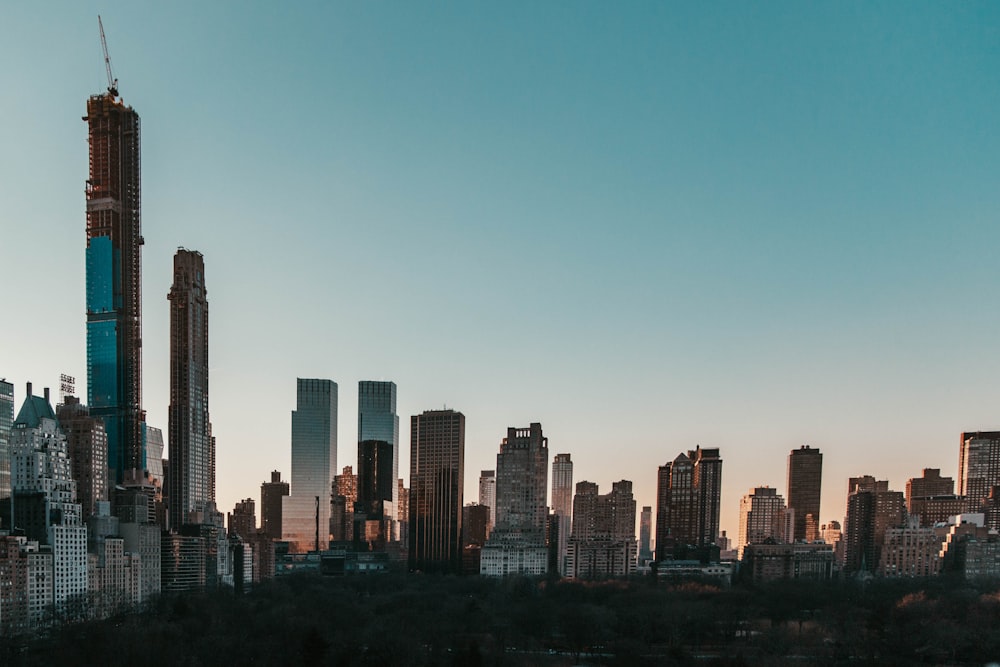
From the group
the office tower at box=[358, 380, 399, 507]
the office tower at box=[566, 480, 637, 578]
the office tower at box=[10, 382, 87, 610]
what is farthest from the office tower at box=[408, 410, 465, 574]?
the office tower at box=[10, 382, 87, 610]

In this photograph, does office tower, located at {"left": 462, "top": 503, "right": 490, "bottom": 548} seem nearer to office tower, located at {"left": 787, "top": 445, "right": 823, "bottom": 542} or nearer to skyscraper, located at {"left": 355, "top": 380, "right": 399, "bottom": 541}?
skyscraper, located at {"left": 355, "top": 380, "right": 399, "bottom": 541}

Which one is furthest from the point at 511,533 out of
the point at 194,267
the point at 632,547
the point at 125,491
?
the point at 194,267

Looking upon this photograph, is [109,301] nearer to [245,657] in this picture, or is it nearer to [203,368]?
[203,368]

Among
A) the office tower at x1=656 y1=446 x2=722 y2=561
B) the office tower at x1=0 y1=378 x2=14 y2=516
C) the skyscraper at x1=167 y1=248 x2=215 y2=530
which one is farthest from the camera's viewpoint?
the office tower at x1=656 y1=446 x2=722 y2=561

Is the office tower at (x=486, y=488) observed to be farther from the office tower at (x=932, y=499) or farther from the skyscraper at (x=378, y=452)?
the office tower at (x=932, y=499)

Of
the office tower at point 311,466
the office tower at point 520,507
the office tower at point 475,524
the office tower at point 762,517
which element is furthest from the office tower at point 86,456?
the office tower at point 762,517

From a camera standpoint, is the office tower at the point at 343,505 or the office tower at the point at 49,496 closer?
the office tower at the point at 49,496
